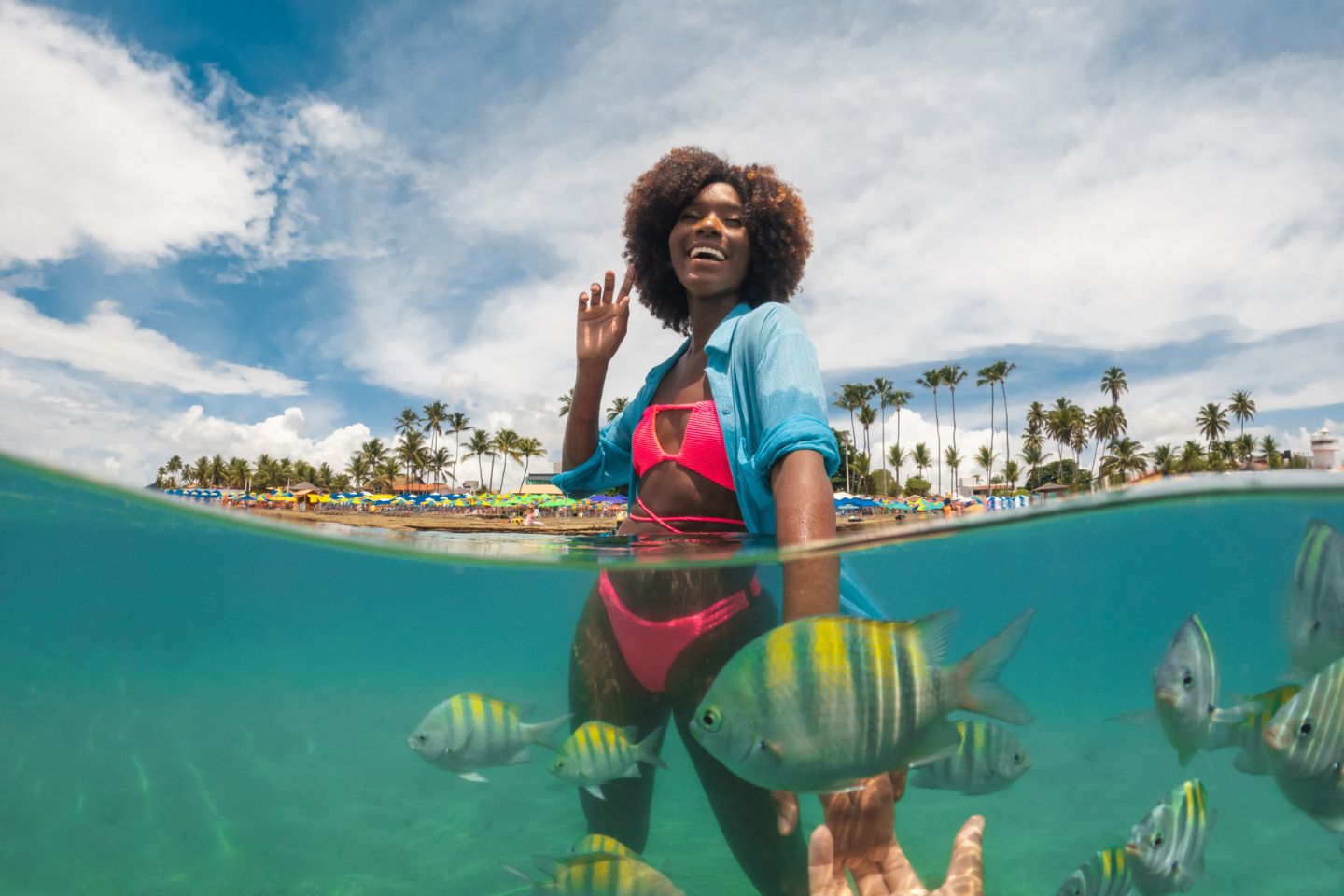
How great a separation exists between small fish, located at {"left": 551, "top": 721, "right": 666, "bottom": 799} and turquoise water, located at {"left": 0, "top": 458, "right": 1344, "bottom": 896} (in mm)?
214

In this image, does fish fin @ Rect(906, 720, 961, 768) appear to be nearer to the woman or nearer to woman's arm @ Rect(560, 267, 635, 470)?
the woman

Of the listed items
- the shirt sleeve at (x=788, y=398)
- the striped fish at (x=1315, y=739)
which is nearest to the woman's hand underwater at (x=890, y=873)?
the shirt sleeve at (x=788, y=398)

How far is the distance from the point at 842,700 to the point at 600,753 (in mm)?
818

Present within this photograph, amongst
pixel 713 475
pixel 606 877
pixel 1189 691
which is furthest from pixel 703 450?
pixel 1189 691

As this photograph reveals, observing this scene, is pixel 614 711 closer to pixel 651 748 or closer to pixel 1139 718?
pixel 651 748

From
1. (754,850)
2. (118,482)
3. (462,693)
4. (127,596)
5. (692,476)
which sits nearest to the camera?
(754,850)

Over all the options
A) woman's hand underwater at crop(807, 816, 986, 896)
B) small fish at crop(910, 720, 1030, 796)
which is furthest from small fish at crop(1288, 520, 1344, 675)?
woman's hand underwater at crop(807, 816, 986, 896)

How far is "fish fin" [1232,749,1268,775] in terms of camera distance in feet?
7.22

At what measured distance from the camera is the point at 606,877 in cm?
172

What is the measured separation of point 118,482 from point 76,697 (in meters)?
1.11

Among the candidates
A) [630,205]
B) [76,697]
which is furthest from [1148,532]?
[76,697]

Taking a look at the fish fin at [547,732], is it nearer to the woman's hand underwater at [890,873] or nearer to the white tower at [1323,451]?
the woman's hand underwater at [890,873]

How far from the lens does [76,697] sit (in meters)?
3.23

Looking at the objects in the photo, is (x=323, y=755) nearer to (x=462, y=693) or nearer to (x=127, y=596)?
(x=462, y=693)
